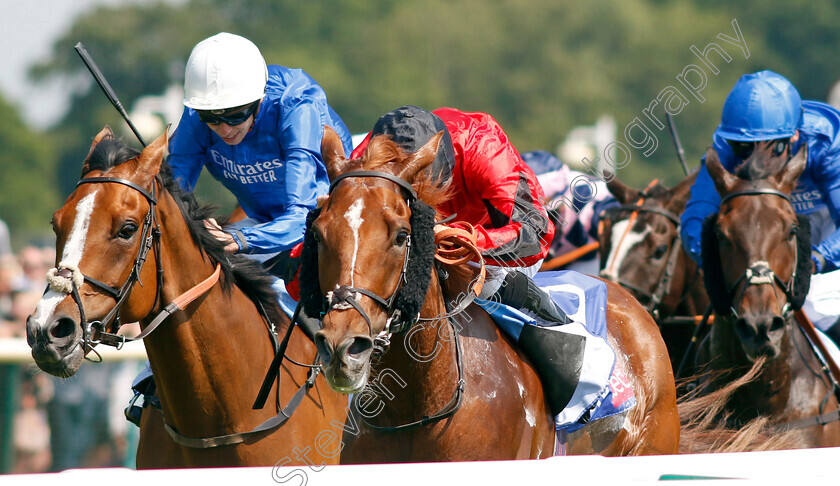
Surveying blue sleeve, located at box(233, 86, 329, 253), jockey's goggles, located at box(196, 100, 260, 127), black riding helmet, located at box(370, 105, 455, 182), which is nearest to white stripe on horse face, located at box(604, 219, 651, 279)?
blue sleeve, located at box(233, 86, 329, 253)

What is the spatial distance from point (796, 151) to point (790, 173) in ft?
1.72

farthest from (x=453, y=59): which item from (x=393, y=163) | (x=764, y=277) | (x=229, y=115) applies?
(x=393, y=163)

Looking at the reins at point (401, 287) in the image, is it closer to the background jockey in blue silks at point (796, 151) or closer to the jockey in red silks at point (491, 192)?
the jockey in red silks at point (491, 192)

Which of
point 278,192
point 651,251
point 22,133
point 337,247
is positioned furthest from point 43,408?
point 22,133

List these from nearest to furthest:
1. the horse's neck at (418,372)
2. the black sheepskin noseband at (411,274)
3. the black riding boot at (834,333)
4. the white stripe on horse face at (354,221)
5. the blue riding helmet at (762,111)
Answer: the white stripe on horse face at (354,221) → the black sheepskin noseband at (411,274) → the horse's neck at (418,372) → the blue riding helmet at (762,111) → the black riding boot at (834,333)

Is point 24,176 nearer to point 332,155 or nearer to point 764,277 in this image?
point 764,277

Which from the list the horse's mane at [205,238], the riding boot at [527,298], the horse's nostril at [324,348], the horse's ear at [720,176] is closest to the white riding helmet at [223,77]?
the horse's mane at [205,238]

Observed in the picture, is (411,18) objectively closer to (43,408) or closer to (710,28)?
(710,28)

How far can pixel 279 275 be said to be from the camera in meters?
4.15

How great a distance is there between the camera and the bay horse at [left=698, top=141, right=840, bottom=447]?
410 cm

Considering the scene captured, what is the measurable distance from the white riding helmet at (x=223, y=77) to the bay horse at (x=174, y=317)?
2.16ft

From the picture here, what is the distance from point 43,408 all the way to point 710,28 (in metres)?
36.2

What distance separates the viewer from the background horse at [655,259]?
5.82 m

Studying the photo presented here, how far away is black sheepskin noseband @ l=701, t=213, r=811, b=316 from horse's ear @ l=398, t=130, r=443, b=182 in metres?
1.99
